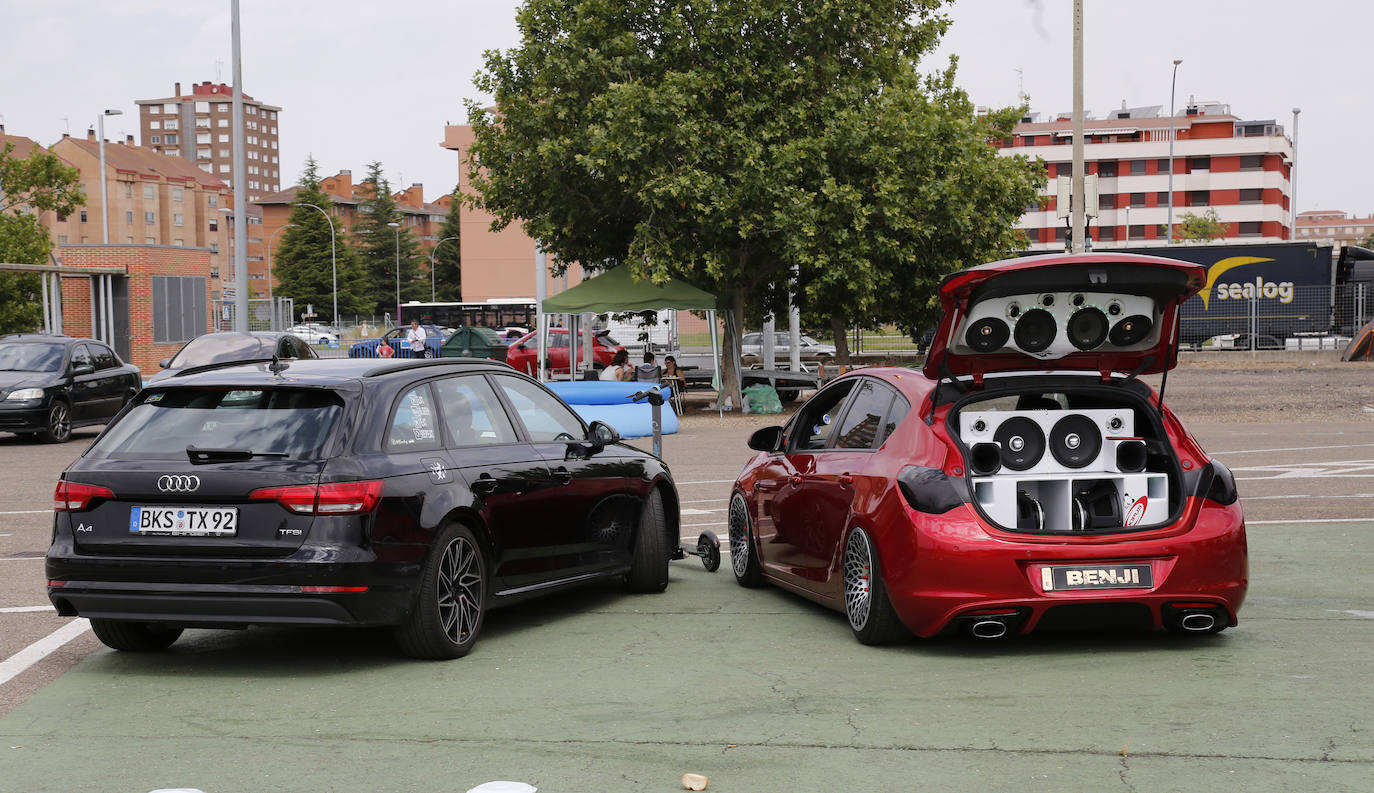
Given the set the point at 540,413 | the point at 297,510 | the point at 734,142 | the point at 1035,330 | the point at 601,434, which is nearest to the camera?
the point at 297,510

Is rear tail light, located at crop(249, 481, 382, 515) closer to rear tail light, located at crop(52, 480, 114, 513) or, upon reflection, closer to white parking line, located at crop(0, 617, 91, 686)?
rear tail light, located at crop(52, 480, 114, 513)

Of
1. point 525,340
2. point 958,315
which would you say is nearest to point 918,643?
point 958,315

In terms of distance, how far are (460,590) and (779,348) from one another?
159ft

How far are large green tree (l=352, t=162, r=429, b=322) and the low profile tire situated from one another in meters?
121

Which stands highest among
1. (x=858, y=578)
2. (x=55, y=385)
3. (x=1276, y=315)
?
(x=1276, y=315)

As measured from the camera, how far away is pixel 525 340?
4278 cm

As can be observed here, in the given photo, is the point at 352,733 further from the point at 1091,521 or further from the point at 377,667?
the point at 1091,521

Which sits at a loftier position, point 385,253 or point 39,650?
point 385,253

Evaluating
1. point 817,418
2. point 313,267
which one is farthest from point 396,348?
point 313,267

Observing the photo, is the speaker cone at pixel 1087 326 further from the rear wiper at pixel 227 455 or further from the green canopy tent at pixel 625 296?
the green canopy tent at pixel 625 296

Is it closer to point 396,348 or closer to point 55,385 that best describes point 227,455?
point 55,385

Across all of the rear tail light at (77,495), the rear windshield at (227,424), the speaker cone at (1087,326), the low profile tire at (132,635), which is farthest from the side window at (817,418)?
the rear tail light at (77,495)

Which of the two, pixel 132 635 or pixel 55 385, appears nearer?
pixel 132 635

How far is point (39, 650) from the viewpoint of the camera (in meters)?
7.34
